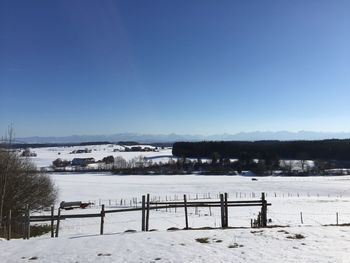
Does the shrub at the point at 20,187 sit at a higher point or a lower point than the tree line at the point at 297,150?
lower

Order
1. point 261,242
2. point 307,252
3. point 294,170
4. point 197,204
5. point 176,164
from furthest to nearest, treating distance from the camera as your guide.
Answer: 1. point 176,164
2. point 294,170
3. point 197,204
4. point 261,242
5. point 307,252

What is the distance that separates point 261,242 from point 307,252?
1.77 metres

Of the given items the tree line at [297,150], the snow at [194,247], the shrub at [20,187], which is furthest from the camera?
the tree line at [297,150]

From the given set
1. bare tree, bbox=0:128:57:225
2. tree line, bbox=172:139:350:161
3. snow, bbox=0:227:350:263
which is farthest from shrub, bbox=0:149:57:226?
tree line, bbox=172:139:350:161

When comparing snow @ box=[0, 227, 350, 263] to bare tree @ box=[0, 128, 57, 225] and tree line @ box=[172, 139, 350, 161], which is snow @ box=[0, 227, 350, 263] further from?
tree line @ box=[172, 139, 350, 161]

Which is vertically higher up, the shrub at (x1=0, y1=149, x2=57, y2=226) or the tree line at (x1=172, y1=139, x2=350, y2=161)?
the tree line at (x1=172, y1=139, x2=350, y2=161)

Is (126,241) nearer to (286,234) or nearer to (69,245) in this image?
(69,245)

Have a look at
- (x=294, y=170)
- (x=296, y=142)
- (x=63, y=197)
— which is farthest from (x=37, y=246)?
(x=296, y=142)

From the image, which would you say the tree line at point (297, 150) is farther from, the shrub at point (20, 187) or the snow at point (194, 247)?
the snow at point (194, 247)

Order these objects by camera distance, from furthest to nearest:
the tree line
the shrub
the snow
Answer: the tree line → the shrub → the snow

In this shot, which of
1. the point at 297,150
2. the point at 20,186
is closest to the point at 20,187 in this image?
the point at 20,186

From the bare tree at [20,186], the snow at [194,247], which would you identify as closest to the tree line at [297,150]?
the bare tree at [20,186]

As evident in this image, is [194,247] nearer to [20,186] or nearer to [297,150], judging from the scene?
[20,186]

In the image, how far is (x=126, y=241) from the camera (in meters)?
14.4
